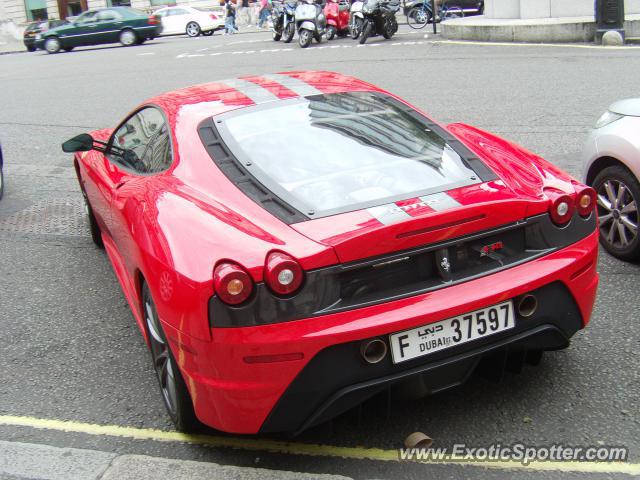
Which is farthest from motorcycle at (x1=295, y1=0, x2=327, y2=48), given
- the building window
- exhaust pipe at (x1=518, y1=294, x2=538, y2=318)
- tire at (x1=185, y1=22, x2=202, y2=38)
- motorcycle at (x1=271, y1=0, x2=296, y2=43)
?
the building window

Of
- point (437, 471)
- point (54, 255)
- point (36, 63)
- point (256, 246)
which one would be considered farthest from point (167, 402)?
point (36, 63)

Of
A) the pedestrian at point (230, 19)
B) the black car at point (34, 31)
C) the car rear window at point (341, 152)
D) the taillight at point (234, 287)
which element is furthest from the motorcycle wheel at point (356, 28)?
the taillight at point (234, 287)

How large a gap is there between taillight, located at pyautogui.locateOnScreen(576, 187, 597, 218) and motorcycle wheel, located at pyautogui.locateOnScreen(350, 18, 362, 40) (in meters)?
18.2

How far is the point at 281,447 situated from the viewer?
3.20 meters

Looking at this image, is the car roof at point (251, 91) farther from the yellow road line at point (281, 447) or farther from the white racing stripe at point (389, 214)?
the yellow road line at point (281, 447)

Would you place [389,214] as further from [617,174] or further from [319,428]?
[617,174]

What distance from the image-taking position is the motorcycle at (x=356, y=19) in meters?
20.5

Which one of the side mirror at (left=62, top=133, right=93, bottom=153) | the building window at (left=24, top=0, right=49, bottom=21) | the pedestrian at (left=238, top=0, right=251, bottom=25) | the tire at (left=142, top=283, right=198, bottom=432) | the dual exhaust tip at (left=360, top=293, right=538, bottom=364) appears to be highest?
the building window at (left=24, top=0, right=49, bottom=21)

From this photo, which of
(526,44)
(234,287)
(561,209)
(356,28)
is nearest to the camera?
(234,287)

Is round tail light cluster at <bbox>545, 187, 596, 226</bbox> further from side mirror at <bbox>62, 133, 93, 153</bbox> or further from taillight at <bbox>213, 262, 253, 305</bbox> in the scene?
side mirror at <bbox>62, 133, 93, 153</bbox>

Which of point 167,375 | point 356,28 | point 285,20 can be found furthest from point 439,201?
point 285,20

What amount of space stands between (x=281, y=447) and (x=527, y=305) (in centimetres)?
116

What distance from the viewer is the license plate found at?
2.85 meters

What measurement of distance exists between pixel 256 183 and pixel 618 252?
8.70ft
